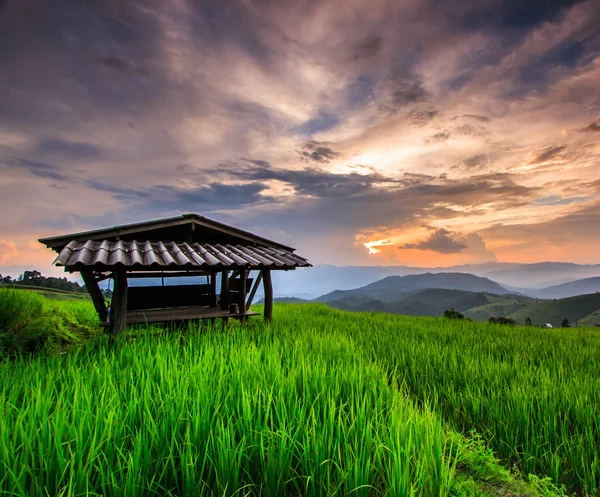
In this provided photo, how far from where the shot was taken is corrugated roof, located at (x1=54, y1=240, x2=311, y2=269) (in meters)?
6.16

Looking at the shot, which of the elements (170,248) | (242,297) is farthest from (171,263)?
(242,297)

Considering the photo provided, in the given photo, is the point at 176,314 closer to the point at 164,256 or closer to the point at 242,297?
the point at 242,297

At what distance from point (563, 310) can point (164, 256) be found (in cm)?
21105

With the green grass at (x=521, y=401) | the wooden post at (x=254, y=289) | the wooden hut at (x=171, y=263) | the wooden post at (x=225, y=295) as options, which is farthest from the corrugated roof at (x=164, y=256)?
the green grass at (x=521, y=401)

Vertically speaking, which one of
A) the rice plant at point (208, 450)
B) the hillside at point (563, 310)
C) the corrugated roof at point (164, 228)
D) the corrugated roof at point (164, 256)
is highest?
the corrugated roof at point (164, 228)

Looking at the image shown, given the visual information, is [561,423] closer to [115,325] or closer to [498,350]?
[498,350]

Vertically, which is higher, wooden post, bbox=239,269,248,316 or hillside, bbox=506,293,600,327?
wooden post, bbox=239,269,248,316

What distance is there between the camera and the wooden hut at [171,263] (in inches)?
262

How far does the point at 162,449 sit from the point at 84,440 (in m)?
0.66

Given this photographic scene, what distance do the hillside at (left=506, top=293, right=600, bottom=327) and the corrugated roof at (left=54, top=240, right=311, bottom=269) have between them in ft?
589

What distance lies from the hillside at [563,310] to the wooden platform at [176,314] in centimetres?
17986

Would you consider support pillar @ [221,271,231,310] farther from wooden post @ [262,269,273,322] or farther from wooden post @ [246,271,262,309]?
wooden post @ [262,269,273,322]

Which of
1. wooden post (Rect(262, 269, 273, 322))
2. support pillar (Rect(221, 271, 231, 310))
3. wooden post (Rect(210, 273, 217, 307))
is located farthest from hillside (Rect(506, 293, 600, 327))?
support pillar (Rect(221, 271, 231, 310))

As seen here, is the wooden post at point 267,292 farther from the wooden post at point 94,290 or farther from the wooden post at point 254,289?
the wooden post at point 94,290
